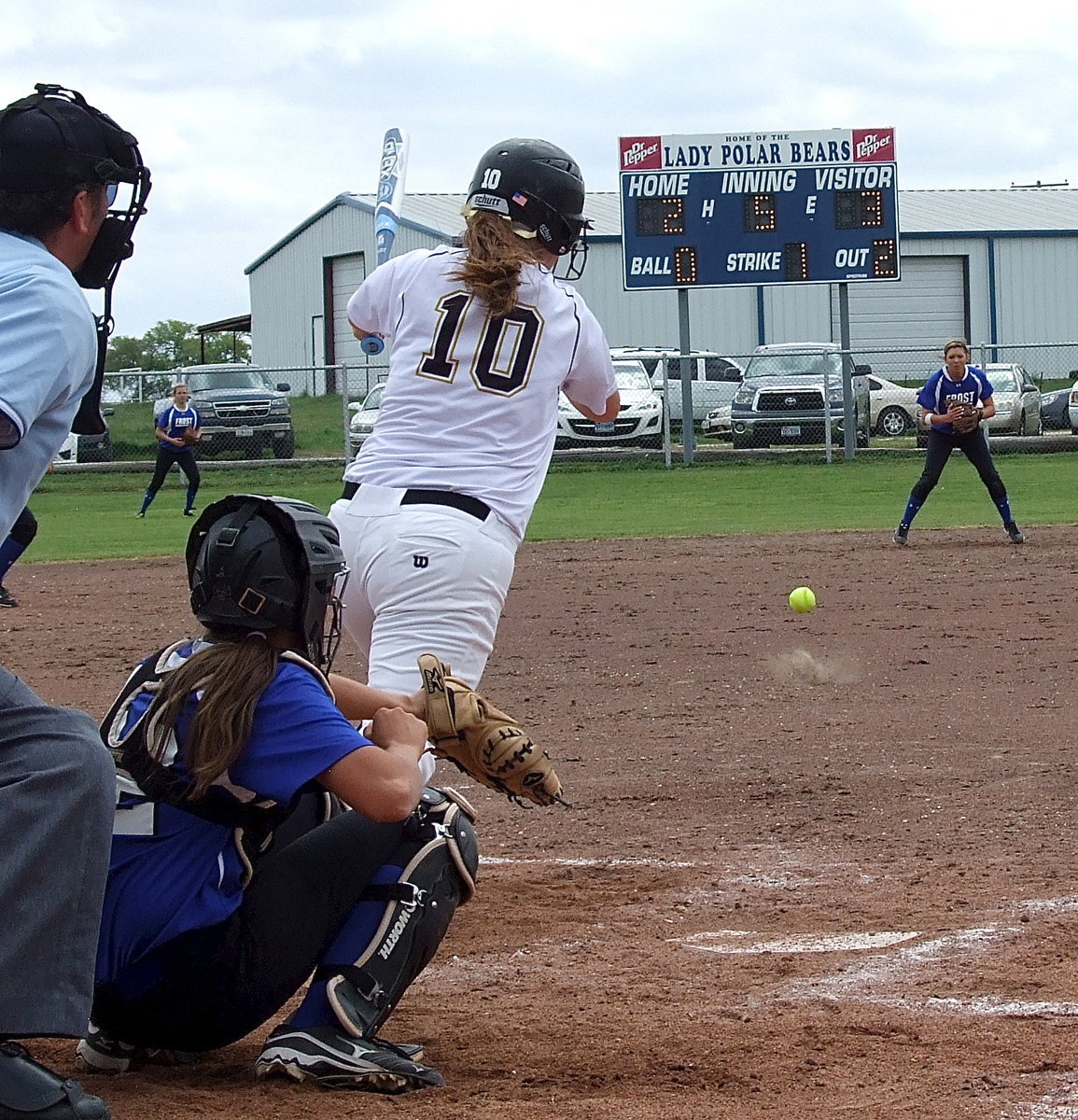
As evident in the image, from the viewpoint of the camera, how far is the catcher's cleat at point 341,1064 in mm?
3072

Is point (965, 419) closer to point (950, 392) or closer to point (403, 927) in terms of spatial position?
point (950, 392)

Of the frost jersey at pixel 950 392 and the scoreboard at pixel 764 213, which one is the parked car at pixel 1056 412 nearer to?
the scoreboard at pixel 764 213

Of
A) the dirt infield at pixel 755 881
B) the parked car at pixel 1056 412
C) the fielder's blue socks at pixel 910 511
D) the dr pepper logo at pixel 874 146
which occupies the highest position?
the dr pepper logo at pixel 874 146

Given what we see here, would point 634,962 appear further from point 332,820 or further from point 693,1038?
point 332,820

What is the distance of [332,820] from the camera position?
10.6 ft

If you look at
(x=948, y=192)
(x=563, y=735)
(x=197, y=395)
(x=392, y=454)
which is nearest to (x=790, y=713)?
(x=563, y=735)

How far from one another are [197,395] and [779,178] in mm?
9683

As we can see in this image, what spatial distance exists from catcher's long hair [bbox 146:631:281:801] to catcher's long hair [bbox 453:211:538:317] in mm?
1418

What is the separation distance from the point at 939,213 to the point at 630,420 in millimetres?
22468

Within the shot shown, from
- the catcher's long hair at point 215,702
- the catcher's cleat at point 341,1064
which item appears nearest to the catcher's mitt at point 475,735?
the catcher's long hair at point 215,702

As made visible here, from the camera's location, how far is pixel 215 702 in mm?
2895

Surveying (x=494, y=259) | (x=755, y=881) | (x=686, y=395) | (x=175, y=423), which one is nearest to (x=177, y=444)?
(x=175, y=423)

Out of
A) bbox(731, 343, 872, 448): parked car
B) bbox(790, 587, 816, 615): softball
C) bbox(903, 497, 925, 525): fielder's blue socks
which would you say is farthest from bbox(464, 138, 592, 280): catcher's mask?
bbox(731, 343, 872, 448): parked car

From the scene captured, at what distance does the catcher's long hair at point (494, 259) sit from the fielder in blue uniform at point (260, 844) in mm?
1123
